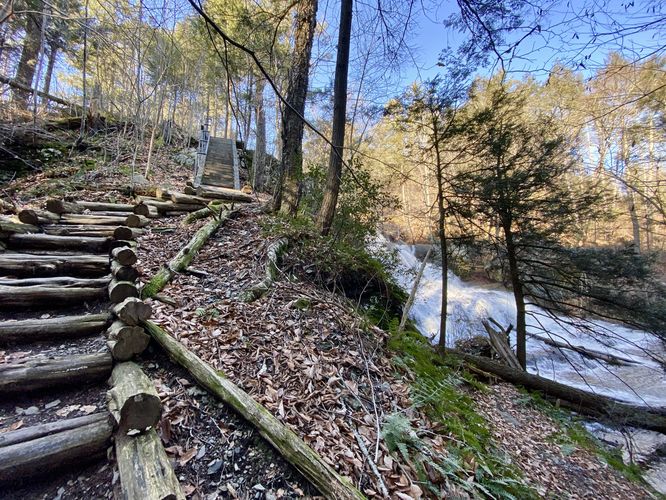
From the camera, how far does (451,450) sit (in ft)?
7.47

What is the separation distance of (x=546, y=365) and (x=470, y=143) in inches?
305

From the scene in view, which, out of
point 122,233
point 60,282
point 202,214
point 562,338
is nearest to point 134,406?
point 60,282

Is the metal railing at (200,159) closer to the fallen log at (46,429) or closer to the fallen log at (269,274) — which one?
the fallen log at (269,274)

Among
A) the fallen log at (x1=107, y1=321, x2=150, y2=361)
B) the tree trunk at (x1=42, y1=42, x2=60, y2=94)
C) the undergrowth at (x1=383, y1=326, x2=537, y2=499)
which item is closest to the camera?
the undergrowth at (x1=383, y1=326, x2=537, y2=499)

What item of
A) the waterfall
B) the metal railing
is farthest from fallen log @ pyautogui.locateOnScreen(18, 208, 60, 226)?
the waterfall

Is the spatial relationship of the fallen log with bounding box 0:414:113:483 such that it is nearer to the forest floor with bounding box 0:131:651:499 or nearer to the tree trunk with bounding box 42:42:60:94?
the forest floor with bounding box 0:131:651:499

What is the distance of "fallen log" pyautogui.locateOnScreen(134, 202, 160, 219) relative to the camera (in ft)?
17.9

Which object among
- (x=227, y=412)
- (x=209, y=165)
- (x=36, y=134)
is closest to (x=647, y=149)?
(x=227, y=412)

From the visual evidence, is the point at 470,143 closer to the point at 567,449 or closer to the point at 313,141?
the point at 567,449

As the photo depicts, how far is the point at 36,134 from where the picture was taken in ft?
27.1

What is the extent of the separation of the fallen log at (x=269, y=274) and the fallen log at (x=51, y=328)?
1325 millimetres

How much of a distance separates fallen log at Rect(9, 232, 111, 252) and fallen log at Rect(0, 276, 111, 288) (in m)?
0.78

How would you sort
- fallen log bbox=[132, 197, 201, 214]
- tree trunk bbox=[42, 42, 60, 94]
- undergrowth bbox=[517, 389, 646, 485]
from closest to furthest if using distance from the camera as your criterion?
undergrowth bbox=[517, 389, 646, 485] < fallen log bbox=[132, 197, 201, 214] < tree trunk bbox=[42, 42, 60, 94]

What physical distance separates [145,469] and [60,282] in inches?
94.7
